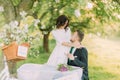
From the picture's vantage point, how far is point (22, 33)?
7480mm

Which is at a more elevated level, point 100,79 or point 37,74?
point 37,74

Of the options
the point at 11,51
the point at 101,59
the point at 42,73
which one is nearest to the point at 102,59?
the point at 101,59

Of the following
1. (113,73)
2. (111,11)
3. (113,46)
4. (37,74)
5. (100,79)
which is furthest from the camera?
(113,46)

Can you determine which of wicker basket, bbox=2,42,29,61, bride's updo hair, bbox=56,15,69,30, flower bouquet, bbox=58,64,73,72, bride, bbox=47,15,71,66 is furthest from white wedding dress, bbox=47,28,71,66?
wicker basket, bbox=2,42,29,61

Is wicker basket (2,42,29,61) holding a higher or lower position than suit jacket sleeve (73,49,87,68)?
higher

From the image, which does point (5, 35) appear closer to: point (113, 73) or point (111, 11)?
point (111, 11)

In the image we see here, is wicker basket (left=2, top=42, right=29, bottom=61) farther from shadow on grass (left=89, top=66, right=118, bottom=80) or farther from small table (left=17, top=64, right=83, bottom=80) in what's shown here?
shadow on grass (left=89, top=66, right=118, bottom=80)

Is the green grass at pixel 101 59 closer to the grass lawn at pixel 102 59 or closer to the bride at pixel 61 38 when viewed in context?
the grass lawn at pixel 102 59

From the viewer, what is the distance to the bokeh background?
27.7 ft

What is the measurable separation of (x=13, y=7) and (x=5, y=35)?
5.34ft

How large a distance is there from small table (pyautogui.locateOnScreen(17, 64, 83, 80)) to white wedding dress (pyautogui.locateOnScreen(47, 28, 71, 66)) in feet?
2.11

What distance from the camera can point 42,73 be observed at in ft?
23.6

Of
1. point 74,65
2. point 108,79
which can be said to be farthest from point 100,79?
point 74,65

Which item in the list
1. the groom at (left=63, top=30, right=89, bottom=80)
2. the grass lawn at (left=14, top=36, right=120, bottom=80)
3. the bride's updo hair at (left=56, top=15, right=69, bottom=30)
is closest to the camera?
the groom at (left=63, top=30, right=89, bottom=80)
